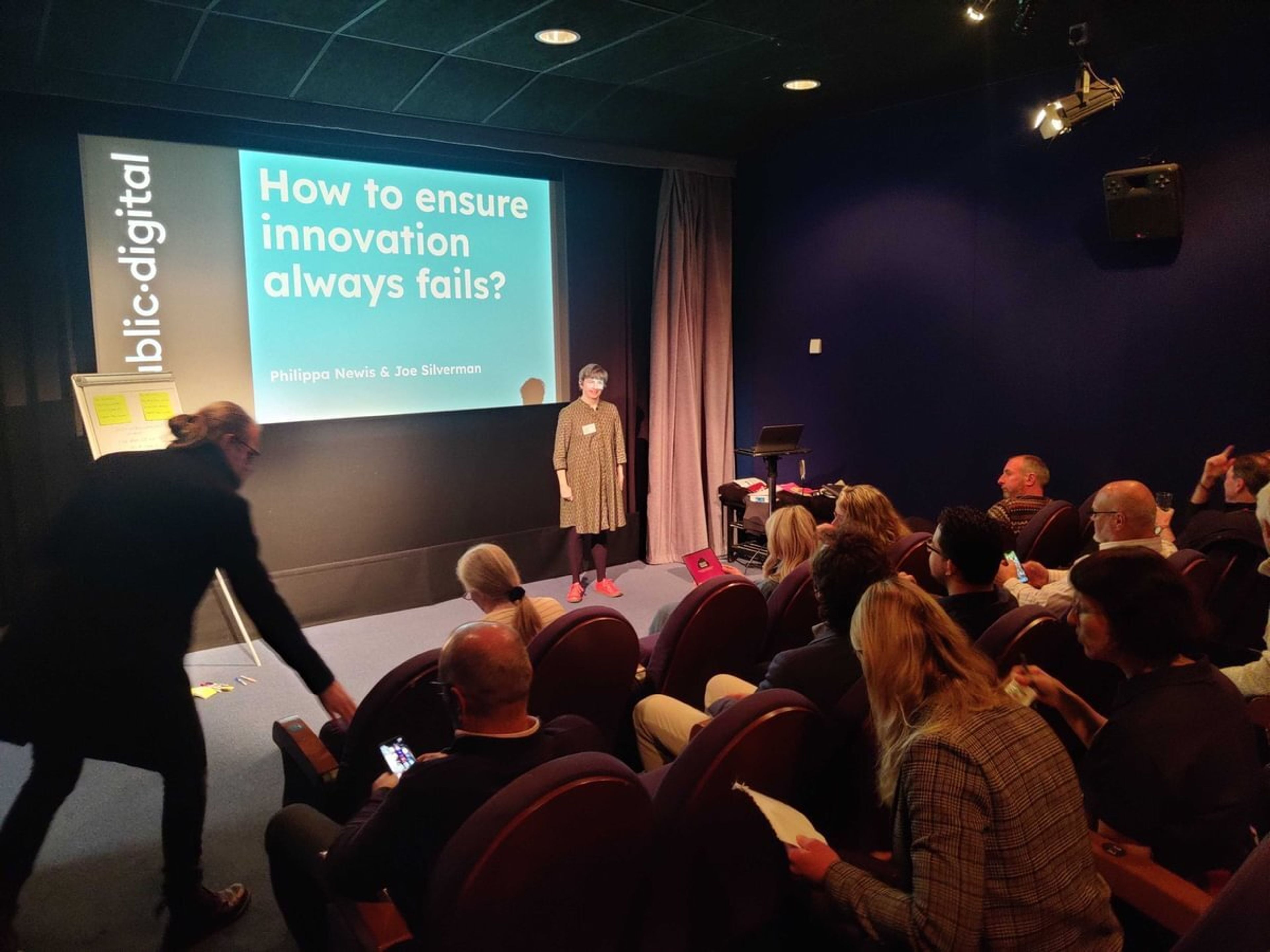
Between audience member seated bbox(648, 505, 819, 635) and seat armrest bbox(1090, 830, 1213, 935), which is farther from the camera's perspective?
audience member seated bbox(648, 505, 819, 635)

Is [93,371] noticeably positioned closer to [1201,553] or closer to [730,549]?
[730,549]

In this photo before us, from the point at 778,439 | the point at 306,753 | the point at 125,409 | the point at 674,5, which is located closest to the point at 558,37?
the point at 674,5

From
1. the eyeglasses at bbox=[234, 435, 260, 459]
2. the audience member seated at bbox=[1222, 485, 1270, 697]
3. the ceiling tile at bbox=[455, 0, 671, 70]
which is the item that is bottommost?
the audience member seated at bbox=[1222, 485, 1270, 697]

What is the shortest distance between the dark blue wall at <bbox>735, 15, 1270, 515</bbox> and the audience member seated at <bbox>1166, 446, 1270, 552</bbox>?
0.82 feet

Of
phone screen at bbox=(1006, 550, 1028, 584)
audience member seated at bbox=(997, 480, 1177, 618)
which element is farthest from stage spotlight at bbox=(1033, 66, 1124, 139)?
phone screen at bbox=(1006, 550, 1028, 584)

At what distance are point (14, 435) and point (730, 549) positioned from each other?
14.3 ft

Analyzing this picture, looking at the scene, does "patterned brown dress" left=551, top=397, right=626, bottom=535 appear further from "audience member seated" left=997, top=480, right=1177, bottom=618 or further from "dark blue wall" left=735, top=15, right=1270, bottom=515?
"audience member seated" left=997, top=480, right=1177, bottom=618

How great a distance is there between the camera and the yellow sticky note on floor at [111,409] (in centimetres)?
409

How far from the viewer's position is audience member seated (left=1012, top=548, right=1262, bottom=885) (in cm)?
157

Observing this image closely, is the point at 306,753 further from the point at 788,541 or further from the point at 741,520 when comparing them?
the point at 741,520

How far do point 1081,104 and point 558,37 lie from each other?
8.04ft

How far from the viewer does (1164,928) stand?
1528mm

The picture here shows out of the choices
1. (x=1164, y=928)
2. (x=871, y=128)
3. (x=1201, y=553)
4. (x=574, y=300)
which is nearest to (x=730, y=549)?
(x=574, y=300)

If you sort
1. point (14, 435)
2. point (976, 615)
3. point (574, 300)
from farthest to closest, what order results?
1. point (574, 300)
2. point (14, 435)
3. point (976, 615)
